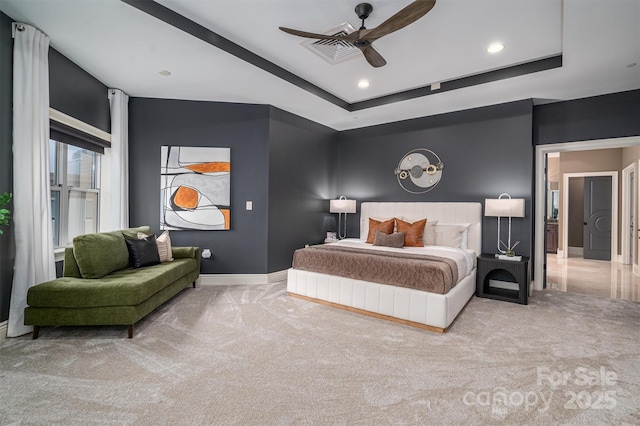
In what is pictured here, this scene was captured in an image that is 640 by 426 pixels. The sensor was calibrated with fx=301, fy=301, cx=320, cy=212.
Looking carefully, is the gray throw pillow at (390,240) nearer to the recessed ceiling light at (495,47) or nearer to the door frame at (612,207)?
the recessed ceiling light at (495,47)

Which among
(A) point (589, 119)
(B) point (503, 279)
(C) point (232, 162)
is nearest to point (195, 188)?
(C) point (232, 162)

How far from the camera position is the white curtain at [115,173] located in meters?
4.08

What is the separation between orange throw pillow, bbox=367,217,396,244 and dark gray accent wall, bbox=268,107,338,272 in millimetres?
1169

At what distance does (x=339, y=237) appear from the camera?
611 centimetres

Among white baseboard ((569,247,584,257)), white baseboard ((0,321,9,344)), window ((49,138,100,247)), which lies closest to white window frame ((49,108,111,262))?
window ((49,138,100,247))

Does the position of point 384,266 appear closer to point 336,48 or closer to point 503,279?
point 503,279

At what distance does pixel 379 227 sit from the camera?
4.83 meters

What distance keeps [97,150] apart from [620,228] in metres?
9.85

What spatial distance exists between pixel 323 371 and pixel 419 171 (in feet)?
13.1

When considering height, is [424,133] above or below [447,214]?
above

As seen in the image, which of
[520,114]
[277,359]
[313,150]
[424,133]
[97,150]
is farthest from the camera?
[313,150]

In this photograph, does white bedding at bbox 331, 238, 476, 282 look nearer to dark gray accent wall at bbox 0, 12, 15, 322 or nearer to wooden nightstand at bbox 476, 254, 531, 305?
wooden nightstand at bbox 476, 254, 531, 305

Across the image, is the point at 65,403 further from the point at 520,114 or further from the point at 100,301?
the point at 520,114

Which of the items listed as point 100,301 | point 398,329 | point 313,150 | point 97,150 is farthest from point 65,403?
point 313,150
